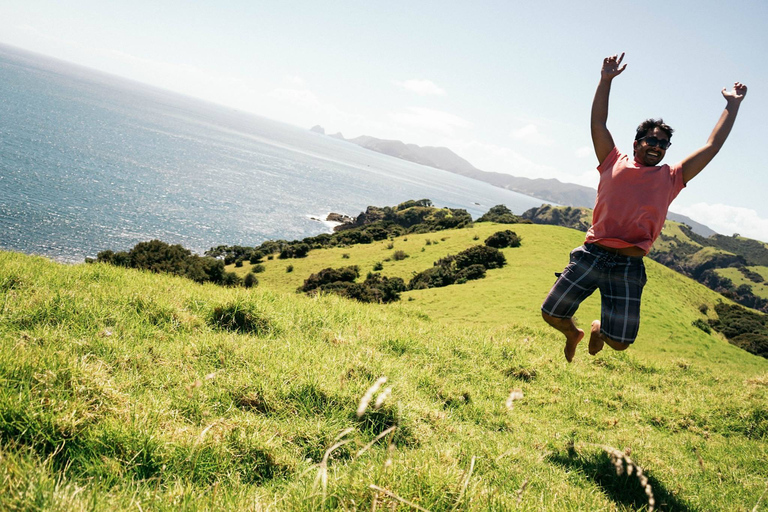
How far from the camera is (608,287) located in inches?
182

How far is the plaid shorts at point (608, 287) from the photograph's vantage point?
450cm

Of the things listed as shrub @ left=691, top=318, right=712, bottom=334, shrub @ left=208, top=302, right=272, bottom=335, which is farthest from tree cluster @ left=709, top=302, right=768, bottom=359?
shrub @ left=208, top=302, right=272, bottom=335

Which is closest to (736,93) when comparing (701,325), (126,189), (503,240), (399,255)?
(701,325)

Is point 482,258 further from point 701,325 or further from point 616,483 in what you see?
point 616,483

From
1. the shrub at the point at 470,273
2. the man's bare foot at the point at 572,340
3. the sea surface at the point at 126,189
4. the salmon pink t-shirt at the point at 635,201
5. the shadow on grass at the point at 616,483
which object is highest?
the salmon pink t-shirt at the point at 635,201

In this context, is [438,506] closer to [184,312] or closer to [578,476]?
[578,476]

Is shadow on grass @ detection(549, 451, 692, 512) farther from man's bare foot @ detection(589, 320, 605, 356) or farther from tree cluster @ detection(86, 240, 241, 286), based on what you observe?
tree cluster @ detection(86, 240, 241, 286)

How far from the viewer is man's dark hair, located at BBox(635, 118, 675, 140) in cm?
455

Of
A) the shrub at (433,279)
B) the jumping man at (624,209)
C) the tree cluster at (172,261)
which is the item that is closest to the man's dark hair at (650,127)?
the jumping man at (624,209)

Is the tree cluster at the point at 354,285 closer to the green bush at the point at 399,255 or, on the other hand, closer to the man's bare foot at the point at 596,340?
the green bush at the point at 399,255

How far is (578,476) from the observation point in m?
3.64

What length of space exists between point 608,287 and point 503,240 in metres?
33.6

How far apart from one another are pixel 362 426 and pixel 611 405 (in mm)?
4674

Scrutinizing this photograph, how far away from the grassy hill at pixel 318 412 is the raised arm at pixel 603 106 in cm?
330
